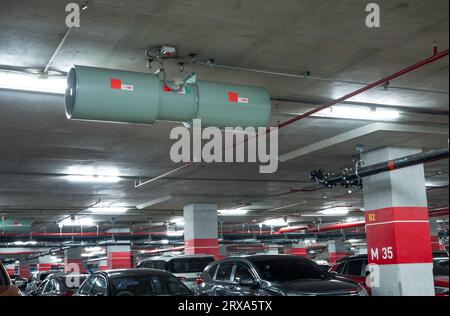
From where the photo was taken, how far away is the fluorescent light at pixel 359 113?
37.0 ft

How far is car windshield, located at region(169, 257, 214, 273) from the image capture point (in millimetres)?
17922

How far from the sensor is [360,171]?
13531 millimetres

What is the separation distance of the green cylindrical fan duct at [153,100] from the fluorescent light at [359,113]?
11.8ft

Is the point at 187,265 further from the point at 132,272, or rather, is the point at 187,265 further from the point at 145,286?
the point at 145,286

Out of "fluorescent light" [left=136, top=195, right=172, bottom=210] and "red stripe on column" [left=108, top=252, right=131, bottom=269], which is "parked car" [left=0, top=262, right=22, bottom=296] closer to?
"fluorescent light" [left=136, top=195, right=172, bottom=210]

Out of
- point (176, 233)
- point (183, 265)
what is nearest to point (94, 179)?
point (183, 265)

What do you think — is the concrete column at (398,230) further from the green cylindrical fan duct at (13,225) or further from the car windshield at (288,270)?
the green cylindrical fan duct at (13,225)

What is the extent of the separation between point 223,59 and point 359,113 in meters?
4.27

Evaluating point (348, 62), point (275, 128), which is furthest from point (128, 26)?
point (275, 128)

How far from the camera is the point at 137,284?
956cm
